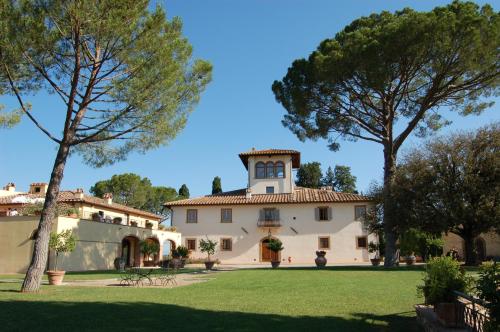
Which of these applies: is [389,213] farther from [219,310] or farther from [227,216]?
[227,216]

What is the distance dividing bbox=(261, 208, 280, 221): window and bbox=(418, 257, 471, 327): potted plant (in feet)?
98.0

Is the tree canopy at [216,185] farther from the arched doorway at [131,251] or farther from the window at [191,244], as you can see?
the arched doorway at [131,251]

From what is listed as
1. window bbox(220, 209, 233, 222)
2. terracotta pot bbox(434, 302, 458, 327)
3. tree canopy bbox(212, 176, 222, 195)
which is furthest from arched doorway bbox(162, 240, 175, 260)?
terracotta pot bbox(434, 302, 458, 327)

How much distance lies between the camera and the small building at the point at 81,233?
Result: 23.8 meters

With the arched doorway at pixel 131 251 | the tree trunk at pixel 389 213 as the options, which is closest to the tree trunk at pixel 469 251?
the tree trunk at pixel 389 213

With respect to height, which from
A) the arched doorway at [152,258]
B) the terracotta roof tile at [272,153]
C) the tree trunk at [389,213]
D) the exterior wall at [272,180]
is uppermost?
the terracotta roof tile at [272,153]

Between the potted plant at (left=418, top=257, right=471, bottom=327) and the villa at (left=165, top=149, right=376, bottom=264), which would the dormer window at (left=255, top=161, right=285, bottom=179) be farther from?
the potted plant at (left=418, top=257, right=471, bottom=327)

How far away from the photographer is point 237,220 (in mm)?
36906

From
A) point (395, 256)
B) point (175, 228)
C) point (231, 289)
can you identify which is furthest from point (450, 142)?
point (175, 228)

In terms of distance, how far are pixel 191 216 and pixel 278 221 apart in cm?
733

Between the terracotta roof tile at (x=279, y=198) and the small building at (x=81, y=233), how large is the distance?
373cm

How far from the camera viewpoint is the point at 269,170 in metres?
38.9

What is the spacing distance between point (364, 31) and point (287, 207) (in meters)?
17.9

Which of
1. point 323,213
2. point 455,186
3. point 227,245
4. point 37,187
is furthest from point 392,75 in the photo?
point 37,187
